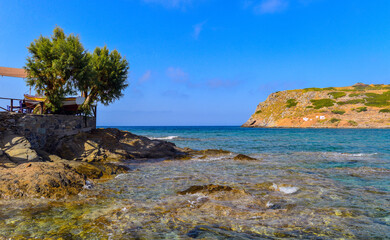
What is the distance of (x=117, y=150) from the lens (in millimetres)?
21156

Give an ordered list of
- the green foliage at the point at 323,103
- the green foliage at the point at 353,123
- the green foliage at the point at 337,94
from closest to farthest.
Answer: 1. the green foliage at the point at 353,123
2. the green foliage at the point at 323,103
3. the green foliage at the point at 337,94

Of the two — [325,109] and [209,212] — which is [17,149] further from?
[325,109]

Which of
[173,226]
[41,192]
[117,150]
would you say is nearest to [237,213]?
[173,226]

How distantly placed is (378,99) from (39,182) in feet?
413

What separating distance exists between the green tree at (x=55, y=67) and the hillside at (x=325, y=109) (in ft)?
324

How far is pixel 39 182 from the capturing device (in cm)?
937

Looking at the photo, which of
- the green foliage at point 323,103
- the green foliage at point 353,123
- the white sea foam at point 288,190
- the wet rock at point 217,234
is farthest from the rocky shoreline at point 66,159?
the green foliage at point 323,103

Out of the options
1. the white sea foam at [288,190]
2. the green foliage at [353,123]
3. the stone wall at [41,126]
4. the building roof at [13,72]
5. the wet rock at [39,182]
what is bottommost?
the white sea foam at [288,190]

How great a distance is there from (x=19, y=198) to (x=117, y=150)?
1265 centimetres

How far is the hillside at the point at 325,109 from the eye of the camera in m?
91.9

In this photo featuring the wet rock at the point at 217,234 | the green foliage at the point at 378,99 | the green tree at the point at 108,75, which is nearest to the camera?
the wet rock at the point at 217,234

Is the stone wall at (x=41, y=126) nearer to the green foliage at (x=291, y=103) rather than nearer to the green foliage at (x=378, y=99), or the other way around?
the green foliage at (x=291, y=103)

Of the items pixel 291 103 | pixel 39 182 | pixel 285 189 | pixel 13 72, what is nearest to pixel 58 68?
pixel 13 72

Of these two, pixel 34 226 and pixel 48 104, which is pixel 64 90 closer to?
pixel 48 104
